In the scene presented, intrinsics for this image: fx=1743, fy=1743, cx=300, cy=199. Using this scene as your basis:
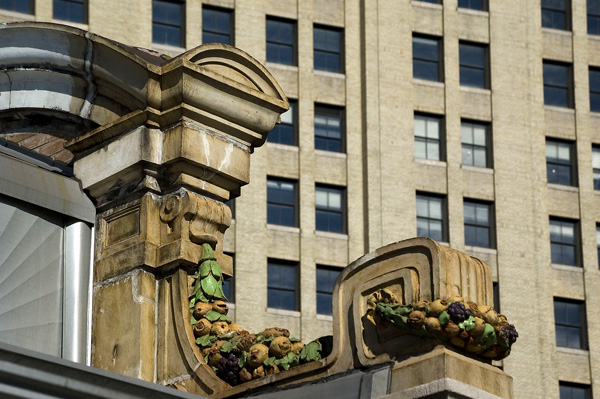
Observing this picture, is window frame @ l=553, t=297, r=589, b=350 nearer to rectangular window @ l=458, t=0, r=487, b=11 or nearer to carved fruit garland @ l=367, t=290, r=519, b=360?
rectangular window @ l=458, t=0, r=487, b=11

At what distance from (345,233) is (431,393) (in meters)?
47.8

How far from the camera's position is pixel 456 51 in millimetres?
61125

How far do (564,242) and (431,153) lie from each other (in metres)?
5.69

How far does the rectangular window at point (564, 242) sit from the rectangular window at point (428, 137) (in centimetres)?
484

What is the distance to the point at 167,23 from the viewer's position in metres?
58.0

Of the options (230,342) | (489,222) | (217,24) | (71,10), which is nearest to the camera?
(230,342)

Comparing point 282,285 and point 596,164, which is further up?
point 596,164

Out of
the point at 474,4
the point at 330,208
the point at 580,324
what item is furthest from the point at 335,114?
the point at 580,324

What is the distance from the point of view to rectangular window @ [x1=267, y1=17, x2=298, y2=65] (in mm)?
58938

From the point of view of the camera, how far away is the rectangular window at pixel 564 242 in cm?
6041

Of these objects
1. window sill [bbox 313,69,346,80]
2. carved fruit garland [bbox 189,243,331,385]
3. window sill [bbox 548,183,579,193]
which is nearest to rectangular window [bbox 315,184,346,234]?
window sill [bbox 313,69,346,80]

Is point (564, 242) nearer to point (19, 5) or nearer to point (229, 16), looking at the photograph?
point (229, 16)

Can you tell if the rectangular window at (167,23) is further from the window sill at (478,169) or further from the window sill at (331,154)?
the window sill at (478,169)

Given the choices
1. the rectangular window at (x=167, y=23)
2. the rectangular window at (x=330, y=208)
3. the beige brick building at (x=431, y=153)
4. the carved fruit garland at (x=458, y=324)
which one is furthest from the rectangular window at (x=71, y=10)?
the carved fruit garland at (x=458, y=324)
